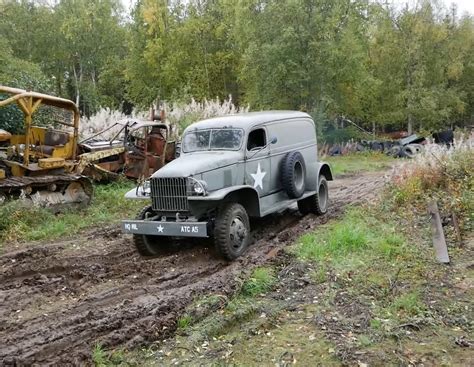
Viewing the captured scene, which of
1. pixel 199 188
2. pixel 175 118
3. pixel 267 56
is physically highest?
pixel 267 56

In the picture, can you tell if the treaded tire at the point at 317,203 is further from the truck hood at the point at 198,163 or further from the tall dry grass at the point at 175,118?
the tall dry grass at the point at 175,118

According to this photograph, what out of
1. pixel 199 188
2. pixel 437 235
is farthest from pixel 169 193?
pixel 437 235

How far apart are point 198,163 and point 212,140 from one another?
42.1 inches

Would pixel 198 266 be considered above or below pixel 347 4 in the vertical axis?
below

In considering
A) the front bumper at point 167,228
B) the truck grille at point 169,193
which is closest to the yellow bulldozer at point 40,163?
the front bumper at point 167,228

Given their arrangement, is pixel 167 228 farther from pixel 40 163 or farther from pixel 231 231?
pixel 40 163

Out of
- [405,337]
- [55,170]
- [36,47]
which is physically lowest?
[405,337]

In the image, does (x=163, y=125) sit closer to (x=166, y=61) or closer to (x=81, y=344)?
(x=81, y=344)

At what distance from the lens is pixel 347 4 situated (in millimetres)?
21906

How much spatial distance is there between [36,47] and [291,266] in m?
31.8

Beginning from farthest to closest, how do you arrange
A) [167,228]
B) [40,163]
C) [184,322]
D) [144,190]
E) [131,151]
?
[131,151]
[40,163]
[144,190]
[167,228]
[184,322]

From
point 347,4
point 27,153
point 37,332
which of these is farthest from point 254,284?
point 347,4

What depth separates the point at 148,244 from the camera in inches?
292

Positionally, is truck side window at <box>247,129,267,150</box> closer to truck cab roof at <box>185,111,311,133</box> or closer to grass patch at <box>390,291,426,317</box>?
truck cab roof at <box>185,111,311,133</box>
